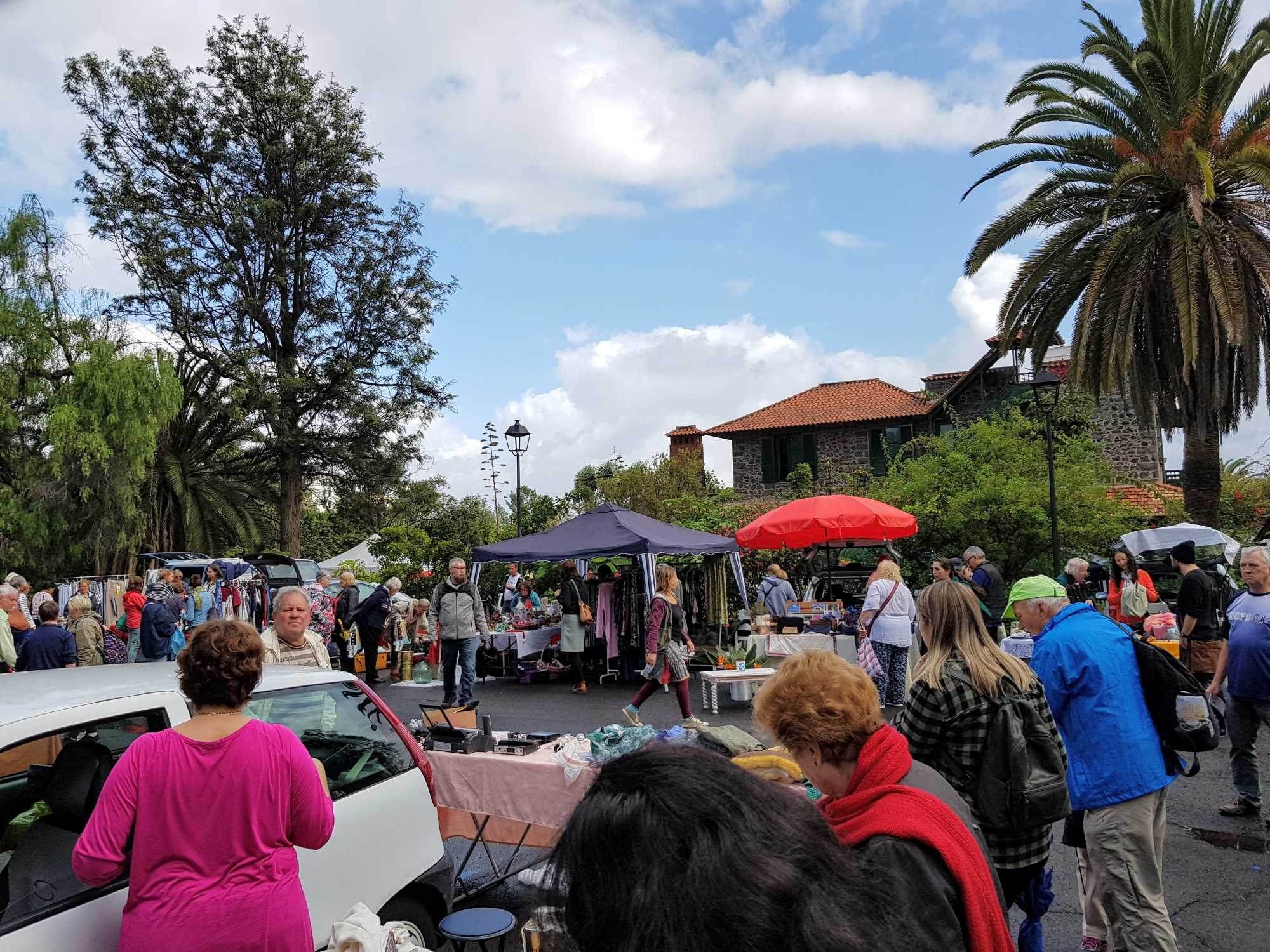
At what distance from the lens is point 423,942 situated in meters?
3.69

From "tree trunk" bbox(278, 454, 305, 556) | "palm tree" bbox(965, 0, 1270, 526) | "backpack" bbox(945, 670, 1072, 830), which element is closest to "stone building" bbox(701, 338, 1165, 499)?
"palm tree" bbox(965, 0, 1270, 526)

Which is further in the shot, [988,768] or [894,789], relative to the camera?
[988,768]

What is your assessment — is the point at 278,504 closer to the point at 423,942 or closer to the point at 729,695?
the point at 729,695

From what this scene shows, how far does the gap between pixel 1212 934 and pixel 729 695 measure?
797 cm

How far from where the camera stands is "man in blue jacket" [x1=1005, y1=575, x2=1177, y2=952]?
3551 millimetres

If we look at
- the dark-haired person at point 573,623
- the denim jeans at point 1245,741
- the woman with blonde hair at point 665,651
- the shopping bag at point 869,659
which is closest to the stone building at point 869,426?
the dark-haired person at point 573,623

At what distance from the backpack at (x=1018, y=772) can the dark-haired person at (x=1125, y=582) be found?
8402 millimetres

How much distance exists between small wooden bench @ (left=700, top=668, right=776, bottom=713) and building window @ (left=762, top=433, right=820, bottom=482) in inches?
969

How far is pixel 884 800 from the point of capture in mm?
1816

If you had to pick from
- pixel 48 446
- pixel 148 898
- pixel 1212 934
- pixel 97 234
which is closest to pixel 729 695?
pixel 1212 934

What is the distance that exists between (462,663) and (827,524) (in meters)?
5.29

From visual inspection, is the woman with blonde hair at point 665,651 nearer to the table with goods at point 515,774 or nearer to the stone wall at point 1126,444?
the table with goods at point 515,774

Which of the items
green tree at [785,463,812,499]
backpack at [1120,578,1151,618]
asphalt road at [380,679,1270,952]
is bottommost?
asphalt road at [380,679,1270,952]

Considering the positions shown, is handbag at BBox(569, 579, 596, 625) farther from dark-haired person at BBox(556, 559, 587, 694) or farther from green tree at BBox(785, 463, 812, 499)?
green tree at BBox(785, 463, 812, 499)
